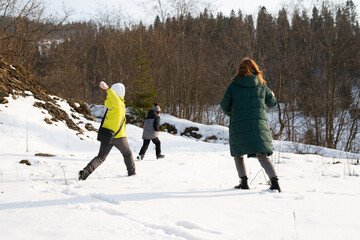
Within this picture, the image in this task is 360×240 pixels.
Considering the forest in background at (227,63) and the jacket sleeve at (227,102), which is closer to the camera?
the jacket sleeve at (227,102)

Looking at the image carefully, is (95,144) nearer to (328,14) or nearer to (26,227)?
(26,227)

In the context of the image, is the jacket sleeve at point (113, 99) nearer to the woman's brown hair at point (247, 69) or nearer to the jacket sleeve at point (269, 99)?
the woman's brown hair at point (247, 69)

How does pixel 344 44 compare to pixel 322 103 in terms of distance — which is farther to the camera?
pixel 322 103

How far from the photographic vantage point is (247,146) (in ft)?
11.5

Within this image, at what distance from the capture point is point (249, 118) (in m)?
3.56

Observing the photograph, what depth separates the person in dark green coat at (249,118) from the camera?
351cm

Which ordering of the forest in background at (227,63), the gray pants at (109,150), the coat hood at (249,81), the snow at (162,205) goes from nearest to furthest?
the snow at (162,205)
the coat hood at (249,81)
the gray pants at (109,150)
the forest in background at (227,63)

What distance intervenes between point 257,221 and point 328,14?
20.9 meters

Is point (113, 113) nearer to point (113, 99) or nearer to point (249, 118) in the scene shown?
point (113, 99)

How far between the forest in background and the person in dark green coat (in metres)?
13.8

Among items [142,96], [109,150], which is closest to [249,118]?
[109,150]

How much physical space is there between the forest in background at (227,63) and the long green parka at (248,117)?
13.8 metres

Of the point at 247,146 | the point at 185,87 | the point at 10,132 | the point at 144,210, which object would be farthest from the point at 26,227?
the point at 185,87

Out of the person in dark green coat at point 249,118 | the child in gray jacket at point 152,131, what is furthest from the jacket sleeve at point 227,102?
the child in gray jacket at point 152,131
